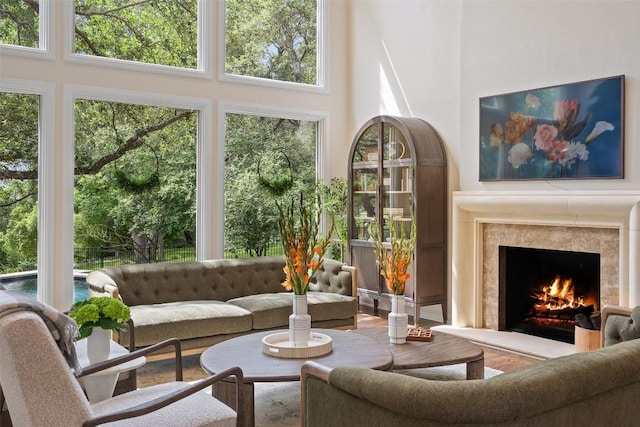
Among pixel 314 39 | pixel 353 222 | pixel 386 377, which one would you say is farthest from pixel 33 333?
pixel 314 39

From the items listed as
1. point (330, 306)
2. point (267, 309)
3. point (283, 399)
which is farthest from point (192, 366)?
point (330, 306)

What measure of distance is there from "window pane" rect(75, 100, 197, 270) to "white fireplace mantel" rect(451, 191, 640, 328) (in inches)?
110

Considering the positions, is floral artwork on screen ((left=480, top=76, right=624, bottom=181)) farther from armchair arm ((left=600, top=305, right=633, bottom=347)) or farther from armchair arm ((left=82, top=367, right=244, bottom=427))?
armchair arm ((left=82, top=367, right=244, bottom=427))

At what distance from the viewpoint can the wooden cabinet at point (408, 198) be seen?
6.06 meters

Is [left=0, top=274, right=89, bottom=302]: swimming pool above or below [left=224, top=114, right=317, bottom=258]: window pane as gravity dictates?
below

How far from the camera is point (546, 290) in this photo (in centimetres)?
564

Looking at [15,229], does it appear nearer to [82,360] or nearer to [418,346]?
[82,360]

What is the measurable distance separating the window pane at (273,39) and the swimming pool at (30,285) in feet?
9.04

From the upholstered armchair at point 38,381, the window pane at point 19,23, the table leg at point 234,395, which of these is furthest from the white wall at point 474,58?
the upholstered armchair at point 38,381

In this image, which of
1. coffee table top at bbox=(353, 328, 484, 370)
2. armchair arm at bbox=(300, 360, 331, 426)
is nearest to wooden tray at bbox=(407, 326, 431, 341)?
coffee table top at bbox=(353, 328, 484, 370)

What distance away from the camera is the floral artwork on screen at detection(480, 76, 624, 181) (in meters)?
4.76

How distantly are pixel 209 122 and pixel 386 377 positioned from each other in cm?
494

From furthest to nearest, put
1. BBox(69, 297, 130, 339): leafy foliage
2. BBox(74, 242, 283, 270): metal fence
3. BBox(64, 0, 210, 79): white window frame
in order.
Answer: BBox(74, 242, 283, 270): metal fence < BBox(64, 0, 210, 79): white window frame < BBox(69, 297, 130, 339): leafy foliage

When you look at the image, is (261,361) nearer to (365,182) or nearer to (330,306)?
(330,306)
